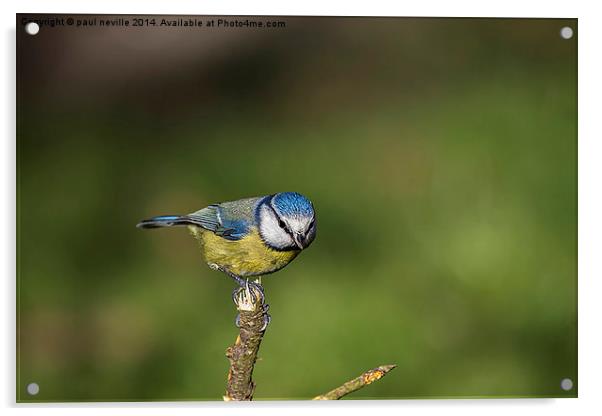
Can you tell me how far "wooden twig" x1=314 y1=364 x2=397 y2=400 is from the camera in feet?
5.41

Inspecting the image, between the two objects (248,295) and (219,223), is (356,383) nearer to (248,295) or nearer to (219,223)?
(248,295)

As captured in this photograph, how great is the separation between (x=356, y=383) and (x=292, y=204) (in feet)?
1.46

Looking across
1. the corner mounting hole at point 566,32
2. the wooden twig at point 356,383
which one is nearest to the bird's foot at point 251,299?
the wooden twig at point 356,383

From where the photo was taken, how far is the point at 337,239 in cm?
178

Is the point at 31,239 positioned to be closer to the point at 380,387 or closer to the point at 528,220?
the point at 380,387

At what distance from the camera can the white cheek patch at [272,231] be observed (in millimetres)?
1690

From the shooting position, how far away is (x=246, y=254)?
1.73m

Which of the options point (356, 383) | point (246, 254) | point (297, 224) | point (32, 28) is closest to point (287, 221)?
point (297, 224)

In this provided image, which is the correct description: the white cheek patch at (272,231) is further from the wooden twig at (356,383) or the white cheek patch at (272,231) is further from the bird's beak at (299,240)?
the wooden twig at (356,383)

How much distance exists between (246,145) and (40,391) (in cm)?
79

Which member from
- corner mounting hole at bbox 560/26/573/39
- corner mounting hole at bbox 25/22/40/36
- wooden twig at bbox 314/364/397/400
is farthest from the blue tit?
corner mounting hole at bbox 560/26/573/39

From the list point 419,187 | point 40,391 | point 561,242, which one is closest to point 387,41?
point 419,187

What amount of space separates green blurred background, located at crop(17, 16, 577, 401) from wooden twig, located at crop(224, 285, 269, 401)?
2.1 inches

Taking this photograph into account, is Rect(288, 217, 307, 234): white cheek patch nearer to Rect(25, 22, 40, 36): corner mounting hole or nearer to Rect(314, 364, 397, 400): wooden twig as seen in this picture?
Rect(314, 364, 397, 400): wooden twig
